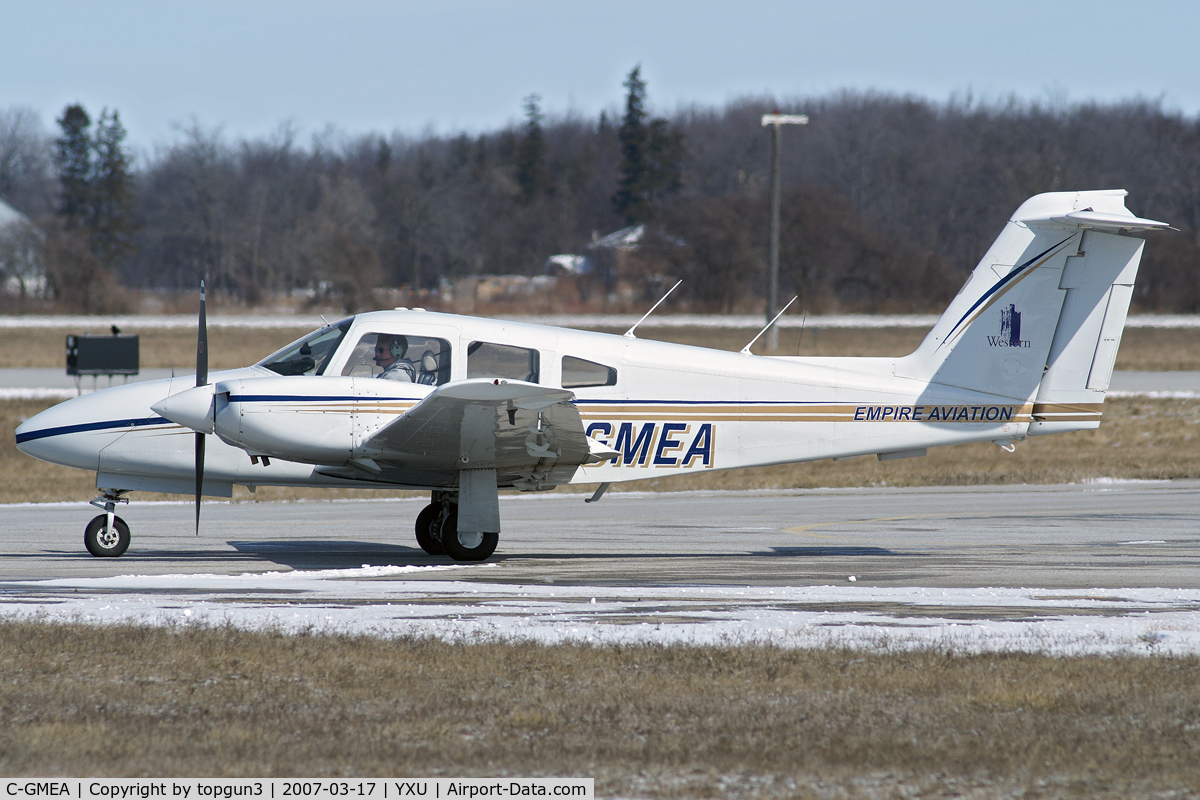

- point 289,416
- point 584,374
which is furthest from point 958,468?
point 289,416

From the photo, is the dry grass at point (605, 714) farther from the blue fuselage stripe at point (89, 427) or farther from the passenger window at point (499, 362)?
the passenger window at point (499, 362)

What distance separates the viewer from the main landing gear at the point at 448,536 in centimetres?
1055

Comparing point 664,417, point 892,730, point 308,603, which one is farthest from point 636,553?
point 892,730

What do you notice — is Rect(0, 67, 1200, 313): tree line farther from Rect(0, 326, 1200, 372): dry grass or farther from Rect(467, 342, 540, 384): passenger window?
Rect(467, 342, 540, 384): passenger window

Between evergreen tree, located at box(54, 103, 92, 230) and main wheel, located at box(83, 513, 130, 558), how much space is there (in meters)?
79.6

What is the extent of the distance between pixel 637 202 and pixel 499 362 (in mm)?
77776

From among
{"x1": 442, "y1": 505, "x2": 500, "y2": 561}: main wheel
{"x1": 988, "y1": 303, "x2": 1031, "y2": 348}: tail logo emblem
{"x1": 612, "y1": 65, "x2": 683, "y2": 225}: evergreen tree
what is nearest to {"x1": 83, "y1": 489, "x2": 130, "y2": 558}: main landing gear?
Result: {"x1": 442, "y1": 505, "x2": 500, "y2": 561}: main wheel

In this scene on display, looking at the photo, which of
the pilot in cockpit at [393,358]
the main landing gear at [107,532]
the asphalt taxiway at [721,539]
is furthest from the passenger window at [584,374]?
the main landing gear at [107,532]

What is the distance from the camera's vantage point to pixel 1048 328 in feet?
37.3

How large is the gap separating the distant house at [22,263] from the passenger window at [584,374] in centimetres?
6413

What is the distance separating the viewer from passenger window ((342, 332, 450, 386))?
10039 mm

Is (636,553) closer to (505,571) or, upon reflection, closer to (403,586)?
(505,571)

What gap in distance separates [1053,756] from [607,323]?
45.3m

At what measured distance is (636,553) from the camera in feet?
37.8
